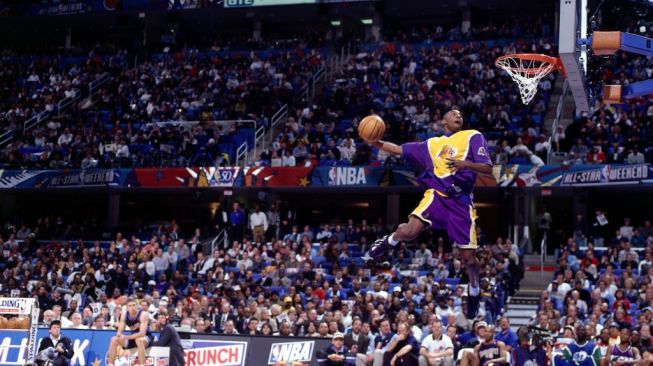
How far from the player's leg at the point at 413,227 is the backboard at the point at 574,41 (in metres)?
2.45

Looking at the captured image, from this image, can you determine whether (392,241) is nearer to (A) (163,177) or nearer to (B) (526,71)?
(B) (526,71)

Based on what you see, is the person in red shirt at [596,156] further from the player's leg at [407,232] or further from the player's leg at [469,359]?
the player's leg at [407,232]

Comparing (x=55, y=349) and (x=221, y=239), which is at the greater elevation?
(x=221, y=239)

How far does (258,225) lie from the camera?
28578mm

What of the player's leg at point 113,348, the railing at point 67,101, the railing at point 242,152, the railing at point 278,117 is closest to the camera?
the player's leg at point 113,348

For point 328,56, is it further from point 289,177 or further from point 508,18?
point 289,177

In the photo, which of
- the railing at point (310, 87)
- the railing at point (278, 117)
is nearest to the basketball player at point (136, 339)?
the railing at point (278, 117)

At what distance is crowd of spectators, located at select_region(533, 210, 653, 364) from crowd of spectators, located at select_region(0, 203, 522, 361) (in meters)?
1.50

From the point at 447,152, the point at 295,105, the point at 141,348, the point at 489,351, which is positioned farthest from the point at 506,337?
the point at 295,105

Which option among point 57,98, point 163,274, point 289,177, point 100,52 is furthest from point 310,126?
point 100,52

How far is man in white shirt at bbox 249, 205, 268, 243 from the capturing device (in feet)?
93.1

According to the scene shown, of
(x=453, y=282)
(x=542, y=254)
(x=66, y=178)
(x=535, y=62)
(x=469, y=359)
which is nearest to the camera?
(x=535, y=62)

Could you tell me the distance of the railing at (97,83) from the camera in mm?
38906

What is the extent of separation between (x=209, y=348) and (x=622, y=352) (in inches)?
314
